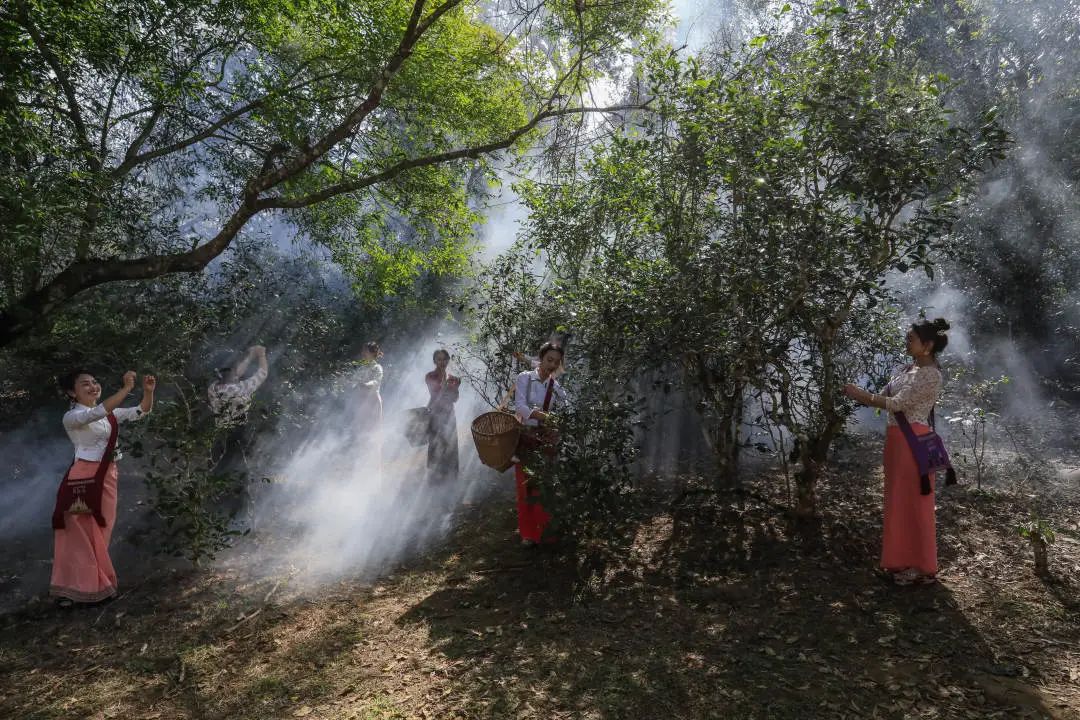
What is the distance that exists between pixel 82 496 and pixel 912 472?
5.58 m

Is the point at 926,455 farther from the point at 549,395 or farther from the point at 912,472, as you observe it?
the point at 549,395

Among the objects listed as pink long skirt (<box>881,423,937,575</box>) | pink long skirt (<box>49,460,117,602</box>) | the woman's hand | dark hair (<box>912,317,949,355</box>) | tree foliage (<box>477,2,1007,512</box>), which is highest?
tree foliage (<box>477,2,1007,512</box>)

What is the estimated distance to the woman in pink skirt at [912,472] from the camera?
4004 millimetres

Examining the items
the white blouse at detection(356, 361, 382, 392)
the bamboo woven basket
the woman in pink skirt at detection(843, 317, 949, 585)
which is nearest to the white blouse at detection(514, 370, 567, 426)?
the bamboo woven basket

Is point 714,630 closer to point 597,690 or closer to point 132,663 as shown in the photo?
point 597,690

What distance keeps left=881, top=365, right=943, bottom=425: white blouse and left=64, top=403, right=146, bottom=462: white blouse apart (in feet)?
17.2

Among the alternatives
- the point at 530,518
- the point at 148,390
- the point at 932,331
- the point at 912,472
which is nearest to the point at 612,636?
the point at 530,518

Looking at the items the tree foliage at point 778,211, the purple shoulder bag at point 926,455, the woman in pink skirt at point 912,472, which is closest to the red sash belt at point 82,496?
the tree foliage at point 778,211

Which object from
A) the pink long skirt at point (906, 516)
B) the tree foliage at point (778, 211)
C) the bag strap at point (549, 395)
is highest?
the tree foliage at point (778, 211)

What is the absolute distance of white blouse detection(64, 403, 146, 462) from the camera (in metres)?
4.51

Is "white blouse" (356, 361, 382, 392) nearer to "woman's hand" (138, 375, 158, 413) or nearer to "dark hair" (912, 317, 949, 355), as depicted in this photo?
"woman's hand" (138, 375, 158, 413)

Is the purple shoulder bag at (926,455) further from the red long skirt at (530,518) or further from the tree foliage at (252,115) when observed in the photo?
the tree foliage at (252,115)

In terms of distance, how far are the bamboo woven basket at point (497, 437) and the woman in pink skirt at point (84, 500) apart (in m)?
2.38

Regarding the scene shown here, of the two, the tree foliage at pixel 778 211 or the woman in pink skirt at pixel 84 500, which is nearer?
the tree foliage at pixel 778 211
